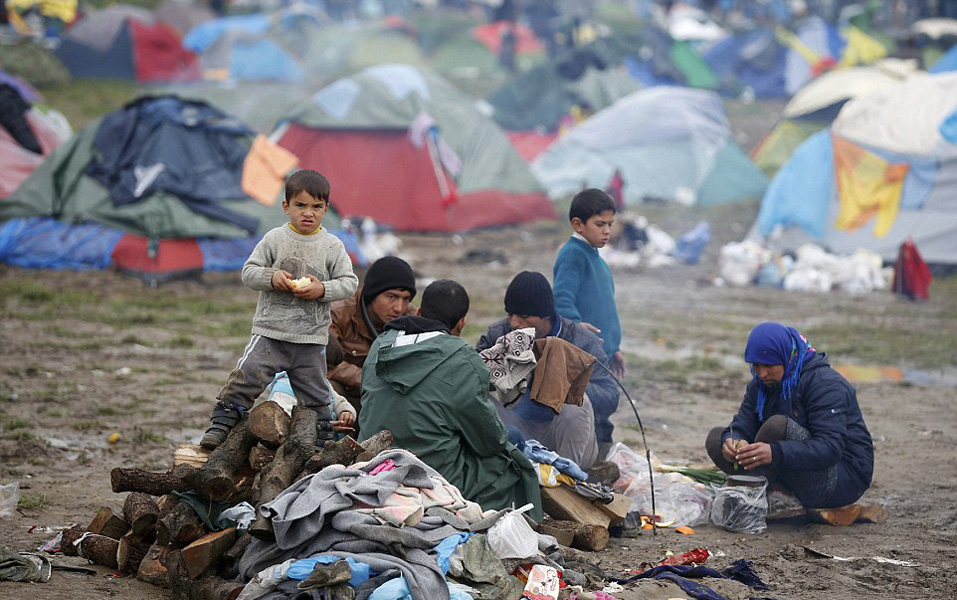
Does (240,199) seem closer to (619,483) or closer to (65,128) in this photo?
(65,128)

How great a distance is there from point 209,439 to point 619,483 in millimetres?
2483

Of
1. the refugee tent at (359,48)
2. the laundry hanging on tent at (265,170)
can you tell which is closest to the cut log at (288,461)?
the laundry hanging on tent at (265,170)

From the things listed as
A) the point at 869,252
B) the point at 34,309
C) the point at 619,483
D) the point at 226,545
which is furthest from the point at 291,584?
the point at 869,252

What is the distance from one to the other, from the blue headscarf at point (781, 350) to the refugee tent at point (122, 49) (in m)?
23.5

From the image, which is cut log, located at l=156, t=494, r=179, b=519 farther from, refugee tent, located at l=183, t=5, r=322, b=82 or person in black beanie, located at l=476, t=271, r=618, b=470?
refugee tent, located at l=183, t=5, r=322, b=82

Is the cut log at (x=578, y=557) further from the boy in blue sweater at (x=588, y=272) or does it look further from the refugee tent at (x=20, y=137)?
the refugee tent at (x=20, y=137)

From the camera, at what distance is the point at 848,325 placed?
1198 cm

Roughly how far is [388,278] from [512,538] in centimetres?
186

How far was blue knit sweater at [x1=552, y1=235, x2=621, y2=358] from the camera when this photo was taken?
6.64 meters

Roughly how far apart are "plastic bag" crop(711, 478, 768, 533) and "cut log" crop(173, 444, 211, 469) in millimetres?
2763

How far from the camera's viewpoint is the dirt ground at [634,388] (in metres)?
5.16

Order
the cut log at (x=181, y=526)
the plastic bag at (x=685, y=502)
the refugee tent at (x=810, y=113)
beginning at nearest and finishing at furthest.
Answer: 1. the cut log at (x=181, y=526)
2. the plastic bag at (x=685, y=502)
3. the refugee tent at (x=810, y=113)

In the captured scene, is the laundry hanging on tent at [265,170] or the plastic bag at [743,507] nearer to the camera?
the plastic bag at [743,507]

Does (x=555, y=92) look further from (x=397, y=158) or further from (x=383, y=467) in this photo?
(x=383, y=467)
